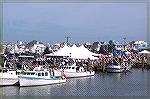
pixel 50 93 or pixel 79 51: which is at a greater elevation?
pixel 79 51

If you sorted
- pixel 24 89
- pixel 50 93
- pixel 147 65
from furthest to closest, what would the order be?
pixel 147 65, pixel 24 89, pixel 50 93

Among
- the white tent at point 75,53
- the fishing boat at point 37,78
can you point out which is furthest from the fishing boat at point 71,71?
the white tent at point 75,53

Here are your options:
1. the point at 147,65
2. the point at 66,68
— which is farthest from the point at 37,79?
the point at 147,65

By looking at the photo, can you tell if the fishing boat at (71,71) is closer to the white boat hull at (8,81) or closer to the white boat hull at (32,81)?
the white boat hull at (32,81)

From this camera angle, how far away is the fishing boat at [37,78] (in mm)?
13500

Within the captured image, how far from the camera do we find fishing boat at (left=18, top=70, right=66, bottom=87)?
1350 centimetres

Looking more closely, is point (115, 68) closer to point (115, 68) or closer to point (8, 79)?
point (115, 68)

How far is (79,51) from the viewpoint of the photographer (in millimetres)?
21781

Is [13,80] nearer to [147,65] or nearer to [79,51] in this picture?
[79,51]

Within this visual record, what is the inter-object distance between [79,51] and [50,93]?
9.86m

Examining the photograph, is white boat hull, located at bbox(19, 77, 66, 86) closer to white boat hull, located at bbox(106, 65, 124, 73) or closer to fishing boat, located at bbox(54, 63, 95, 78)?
fishing boat, located at bbox(54, 63, 95, 78)

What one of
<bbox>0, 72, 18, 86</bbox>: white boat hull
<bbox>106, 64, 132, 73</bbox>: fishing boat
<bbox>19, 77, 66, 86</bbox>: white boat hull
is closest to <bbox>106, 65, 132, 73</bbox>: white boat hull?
<bbox>106, 64, 132, 73</bbox>: fishing boat

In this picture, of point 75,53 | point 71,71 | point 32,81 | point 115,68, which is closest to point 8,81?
point 32,81

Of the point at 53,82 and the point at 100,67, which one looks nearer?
the point at 53,82
